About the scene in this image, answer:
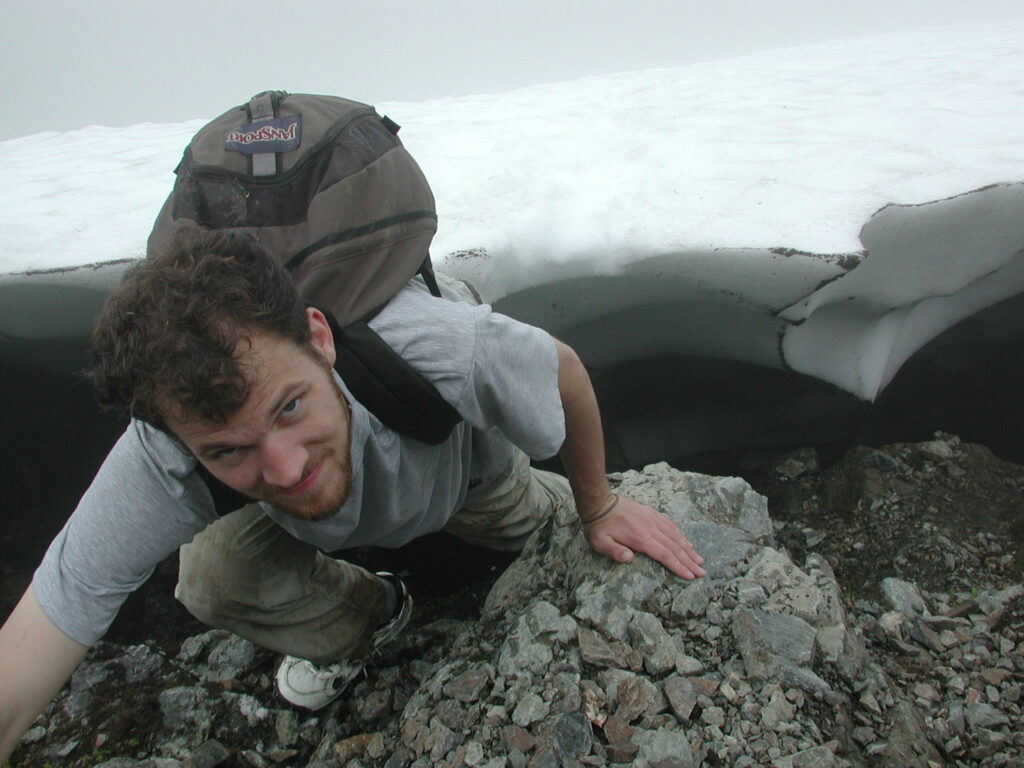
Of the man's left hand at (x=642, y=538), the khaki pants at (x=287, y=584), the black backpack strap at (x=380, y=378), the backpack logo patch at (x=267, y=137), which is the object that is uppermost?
the backpack logo patch at (x=267, y=137)

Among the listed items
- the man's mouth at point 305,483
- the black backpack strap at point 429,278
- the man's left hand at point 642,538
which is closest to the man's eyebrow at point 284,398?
the man's mouth at point 305,483

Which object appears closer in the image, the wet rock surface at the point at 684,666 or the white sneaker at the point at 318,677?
the wet rock surface at the point at 684,666

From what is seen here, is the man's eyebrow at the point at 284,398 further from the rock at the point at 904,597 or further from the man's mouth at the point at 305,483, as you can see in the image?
the rock at the point at 904,597

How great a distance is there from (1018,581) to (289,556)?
5.65ft

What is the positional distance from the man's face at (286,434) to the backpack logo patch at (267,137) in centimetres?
36

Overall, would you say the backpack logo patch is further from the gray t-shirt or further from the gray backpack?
the gray t-shirt

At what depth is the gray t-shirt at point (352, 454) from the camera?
1.06 metres

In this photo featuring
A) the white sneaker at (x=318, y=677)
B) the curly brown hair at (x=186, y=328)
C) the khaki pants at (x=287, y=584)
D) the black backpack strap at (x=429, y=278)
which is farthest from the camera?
the white sneaker at (x=318, y=677)

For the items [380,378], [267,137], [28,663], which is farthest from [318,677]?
[267,137]

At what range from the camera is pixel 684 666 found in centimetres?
120

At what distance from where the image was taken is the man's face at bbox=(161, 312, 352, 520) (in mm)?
949

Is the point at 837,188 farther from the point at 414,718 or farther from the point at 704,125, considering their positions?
the point at 414,718

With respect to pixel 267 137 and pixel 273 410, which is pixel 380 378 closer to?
pixel 273 410

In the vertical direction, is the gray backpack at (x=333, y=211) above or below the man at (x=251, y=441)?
above
